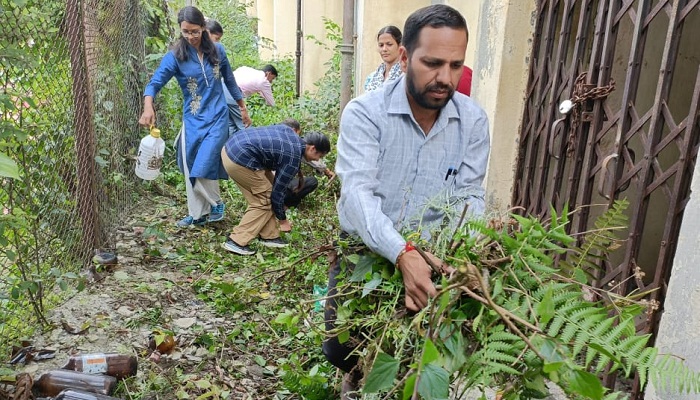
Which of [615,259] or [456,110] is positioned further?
[615,259]

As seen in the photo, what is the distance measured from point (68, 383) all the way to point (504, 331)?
2300 millimetres

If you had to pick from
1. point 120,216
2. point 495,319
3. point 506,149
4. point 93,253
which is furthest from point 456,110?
point 120,216

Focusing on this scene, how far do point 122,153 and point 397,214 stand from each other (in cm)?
409

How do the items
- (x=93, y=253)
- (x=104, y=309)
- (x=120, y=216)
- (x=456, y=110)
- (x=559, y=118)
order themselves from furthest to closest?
(x=120, y=216)
(x=93, y=253)
(x=104, y=309)
(x=559, y=118)
(x=456, y=110)

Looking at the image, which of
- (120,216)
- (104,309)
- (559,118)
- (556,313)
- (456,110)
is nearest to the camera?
(556,313)

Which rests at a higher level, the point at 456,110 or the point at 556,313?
the point at 456,110

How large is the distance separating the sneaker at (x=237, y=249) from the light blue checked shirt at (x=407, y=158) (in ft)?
10.3

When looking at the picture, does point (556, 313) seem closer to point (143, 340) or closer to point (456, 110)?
point (456, 110)

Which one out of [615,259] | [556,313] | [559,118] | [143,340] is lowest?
[143,340]

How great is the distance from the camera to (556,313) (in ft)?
4.86

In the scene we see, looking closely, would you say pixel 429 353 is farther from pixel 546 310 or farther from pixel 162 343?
pixel 162 343

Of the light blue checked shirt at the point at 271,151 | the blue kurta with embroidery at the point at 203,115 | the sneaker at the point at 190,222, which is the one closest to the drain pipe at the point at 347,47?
the blue kurta with embroidery at the point at 203,115

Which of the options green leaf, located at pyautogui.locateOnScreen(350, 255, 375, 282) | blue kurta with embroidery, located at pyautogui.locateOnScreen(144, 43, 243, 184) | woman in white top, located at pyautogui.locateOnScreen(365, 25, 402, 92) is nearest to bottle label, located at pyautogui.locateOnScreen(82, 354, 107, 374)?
green leaf, located at pyautogui.locateOnScreen(350, 255, 375, 282)

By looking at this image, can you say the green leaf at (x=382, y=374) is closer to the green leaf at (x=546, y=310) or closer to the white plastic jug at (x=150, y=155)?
the green leaf at (x=546, y=310)
